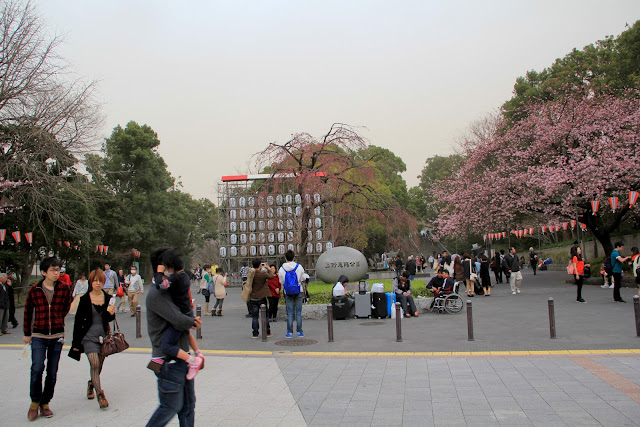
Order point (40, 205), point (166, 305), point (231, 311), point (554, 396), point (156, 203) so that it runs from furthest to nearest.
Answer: point (156, 203), point (40, 205), point (231, 311), point (554, 396), point (166, 305)

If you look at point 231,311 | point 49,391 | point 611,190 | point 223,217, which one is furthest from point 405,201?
point 49,391

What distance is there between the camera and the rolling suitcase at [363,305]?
14.1 metres

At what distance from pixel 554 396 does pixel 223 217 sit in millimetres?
35478

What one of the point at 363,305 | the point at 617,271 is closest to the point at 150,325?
the point at 363,305

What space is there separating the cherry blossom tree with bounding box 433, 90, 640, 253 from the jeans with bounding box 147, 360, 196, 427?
20331 millimetres

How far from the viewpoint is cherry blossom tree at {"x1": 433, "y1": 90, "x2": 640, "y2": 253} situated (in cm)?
2086

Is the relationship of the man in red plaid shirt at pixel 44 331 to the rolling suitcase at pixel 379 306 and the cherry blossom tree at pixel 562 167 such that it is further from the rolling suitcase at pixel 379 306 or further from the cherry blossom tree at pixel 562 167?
the cherry blossom tree at pixel 562 167

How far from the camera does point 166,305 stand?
13.7 ft

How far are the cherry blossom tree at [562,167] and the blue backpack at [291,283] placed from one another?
48.5 feet

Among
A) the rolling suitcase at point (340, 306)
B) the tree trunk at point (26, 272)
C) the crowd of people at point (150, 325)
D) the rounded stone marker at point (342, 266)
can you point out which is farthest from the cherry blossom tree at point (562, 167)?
the tree trunk at point (26, 272)

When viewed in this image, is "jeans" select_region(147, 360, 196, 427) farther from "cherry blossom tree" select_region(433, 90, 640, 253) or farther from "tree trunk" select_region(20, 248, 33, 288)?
"tree trunk" select_region(20, 248, 33, 288)

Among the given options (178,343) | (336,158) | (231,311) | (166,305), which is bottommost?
(231,311)

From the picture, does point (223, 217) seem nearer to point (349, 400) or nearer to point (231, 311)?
point (231, 311)

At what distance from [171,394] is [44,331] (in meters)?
2.82
